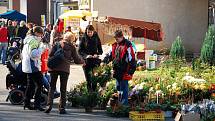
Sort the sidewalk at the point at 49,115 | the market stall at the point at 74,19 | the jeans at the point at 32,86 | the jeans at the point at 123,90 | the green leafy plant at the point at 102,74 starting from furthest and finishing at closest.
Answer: the market stall at the point at 74,19 < the green leafy plant at the point at 102,74 < the jeans at the point at 123,90 < the jeans at the point at 32,86 < the sidewalk at the point at 49,115

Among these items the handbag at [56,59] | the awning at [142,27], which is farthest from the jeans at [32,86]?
the awning at [142,27]

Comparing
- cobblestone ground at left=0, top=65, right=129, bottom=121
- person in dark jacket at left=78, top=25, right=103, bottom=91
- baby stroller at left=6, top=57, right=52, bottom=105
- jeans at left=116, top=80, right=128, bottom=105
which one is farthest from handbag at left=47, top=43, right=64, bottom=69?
person in dark jacket at left=78, top=25, right=103, bottom=91

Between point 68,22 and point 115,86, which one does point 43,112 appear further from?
point 68,22

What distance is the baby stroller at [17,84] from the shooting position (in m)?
12.8

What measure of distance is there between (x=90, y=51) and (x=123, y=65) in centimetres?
146

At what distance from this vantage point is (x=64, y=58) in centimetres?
1167

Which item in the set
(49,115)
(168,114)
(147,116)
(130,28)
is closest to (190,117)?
(147,116)

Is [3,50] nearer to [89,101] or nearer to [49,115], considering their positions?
[89,101]

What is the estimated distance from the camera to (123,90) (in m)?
12.2

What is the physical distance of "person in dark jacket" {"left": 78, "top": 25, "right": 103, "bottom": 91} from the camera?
13.3 metres

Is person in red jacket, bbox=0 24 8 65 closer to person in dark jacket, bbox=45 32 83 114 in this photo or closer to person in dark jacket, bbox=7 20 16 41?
person in dark jacket, bbox=7 20 16 41

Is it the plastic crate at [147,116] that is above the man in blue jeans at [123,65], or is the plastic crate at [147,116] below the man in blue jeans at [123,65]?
below

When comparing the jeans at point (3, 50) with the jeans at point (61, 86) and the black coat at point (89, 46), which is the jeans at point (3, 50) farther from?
the jeans at point (61, 86)

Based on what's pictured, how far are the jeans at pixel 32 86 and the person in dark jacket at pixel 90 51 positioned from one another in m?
1.43
